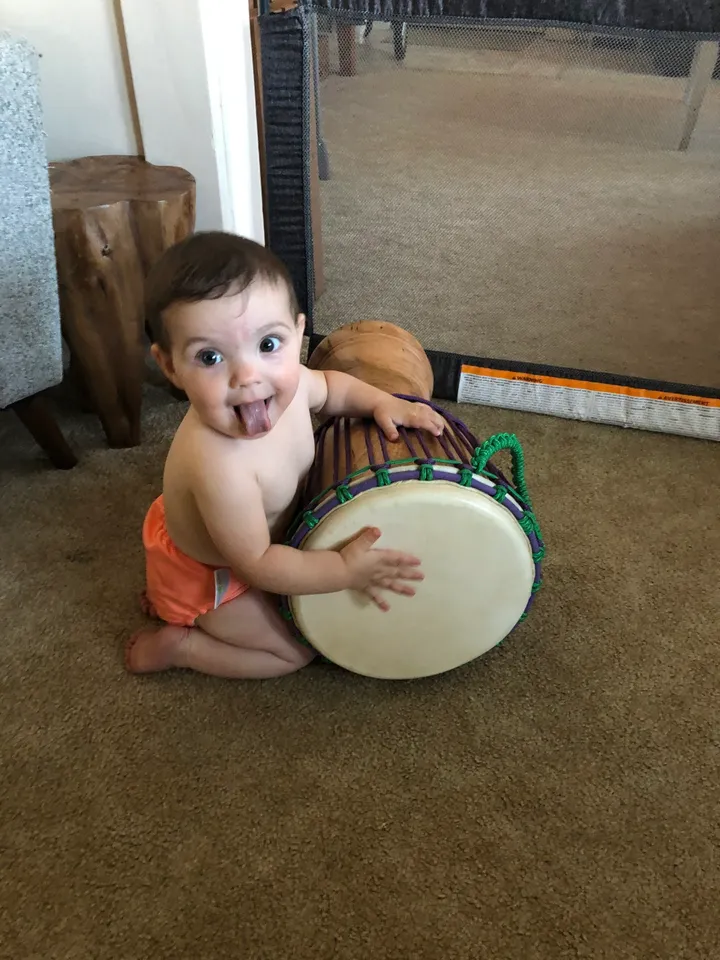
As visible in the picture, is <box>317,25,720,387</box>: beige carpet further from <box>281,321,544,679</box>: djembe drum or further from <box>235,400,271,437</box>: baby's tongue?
<box>235,400,271,437</box>: baby's tongue

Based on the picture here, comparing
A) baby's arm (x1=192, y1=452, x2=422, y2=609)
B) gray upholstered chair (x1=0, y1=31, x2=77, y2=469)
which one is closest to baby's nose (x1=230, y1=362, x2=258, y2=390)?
baby's arm (x1=192, y1=452, x2=422, y2=609)

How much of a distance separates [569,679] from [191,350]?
2.11ft

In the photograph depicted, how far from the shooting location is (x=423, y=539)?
87 centimetres

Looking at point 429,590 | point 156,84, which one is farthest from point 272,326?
point 156,84

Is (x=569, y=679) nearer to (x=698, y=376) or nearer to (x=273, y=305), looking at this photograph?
(x=273, y=305)

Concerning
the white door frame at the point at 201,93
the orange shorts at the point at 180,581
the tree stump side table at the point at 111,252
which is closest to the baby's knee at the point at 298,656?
the orange shorts at the point at 180,581

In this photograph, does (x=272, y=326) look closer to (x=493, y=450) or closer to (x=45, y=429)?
(x=493, y=450)

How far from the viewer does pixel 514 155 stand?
1.34 meters

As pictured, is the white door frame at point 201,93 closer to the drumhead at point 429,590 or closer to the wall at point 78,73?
the wall at point 78,73

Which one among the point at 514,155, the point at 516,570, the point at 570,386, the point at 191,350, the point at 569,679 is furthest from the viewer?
the point at 570,386

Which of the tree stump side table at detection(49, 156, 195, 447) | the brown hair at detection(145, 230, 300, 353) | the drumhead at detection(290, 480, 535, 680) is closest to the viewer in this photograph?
the brown hair at detection(145, 230, 300, 353)

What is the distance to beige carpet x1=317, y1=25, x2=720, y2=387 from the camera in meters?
1.25

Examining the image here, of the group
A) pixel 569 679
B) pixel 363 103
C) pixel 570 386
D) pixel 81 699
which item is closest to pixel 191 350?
pixel 81 699

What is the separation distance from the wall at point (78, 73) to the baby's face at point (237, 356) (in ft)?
2.81
